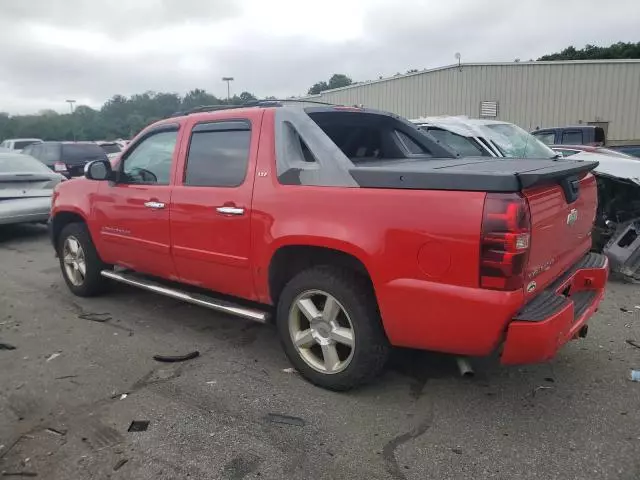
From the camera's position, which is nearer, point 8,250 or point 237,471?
point 237,471

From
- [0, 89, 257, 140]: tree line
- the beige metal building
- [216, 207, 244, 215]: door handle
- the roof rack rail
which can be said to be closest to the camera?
[216, 207, 244, 215]: door handle

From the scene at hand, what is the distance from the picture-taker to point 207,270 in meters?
3.94

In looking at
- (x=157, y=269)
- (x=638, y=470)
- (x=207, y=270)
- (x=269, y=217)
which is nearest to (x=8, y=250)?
(x=157, y=269)

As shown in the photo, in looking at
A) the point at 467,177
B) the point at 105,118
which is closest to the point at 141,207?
the point at 467,177

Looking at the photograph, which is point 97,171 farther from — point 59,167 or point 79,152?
point 79,152

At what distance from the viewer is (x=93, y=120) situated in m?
33.9

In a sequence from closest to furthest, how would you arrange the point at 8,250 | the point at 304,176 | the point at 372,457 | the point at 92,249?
1. the point at 372,457
2. the point at 304,176
3. the point at 92,249
4. the point at 8,250

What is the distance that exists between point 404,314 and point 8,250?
7.44 meters

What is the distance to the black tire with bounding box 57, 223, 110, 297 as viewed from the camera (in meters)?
5.17

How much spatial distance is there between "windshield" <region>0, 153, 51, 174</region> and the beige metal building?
60.1 feet

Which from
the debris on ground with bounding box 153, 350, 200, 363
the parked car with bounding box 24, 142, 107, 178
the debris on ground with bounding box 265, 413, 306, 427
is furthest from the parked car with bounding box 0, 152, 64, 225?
the debris on ground with bounding box 265, 413, 306, 427

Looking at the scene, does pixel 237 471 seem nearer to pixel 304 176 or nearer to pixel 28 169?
pixel 304 176

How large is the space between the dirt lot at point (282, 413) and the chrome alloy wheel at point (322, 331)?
8.6 inches

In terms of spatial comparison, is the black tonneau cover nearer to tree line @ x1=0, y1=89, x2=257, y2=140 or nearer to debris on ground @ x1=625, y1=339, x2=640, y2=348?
debris on ground @ x1=625, y1=339, x2=640, y2=348
